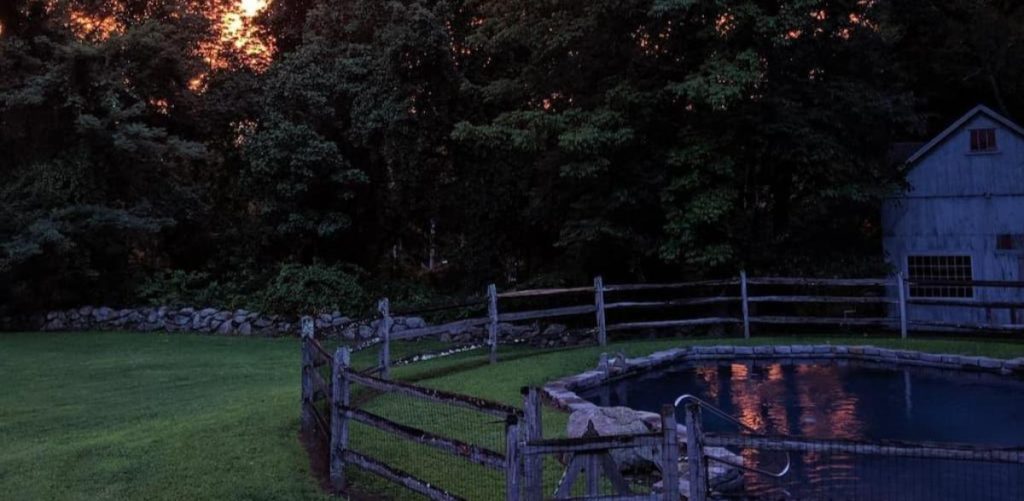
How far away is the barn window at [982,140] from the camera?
738 inches

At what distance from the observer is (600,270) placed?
19172mm

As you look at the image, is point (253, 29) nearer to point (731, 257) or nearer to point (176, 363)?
point (176, 363)

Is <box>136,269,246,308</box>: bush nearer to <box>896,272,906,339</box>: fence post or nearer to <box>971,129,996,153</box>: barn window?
<box>896,272,906,339</box>: fence post

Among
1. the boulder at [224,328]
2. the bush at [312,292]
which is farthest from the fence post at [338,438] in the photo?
the boulder at [224,328]

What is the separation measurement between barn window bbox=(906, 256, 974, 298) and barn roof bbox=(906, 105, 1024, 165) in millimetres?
2428

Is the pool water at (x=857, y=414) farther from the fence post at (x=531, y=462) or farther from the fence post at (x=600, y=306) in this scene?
the fence post at (x=600, y=306)

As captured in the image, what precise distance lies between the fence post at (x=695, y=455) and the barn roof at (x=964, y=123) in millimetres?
17342

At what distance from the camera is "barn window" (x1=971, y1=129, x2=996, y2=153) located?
18750 millimetres

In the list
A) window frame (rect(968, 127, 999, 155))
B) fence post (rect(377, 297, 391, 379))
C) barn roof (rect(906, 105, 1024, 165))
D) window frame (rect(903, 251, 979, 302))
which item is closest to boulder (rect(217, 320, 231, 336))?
fence post (rect(377, 297, 391, 379))

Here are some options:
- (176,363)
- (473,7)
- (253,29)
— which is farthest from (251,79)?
(176,363)

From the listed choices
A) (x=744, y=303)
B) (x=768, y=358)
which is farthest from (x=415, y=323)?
(x=768, y=358)

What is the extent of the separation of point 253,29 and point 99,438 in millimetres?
20450

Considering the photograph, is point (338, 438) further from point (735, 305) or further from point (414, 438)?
point (735, 305)

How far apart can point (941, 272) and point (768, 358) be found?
25.4 ft
